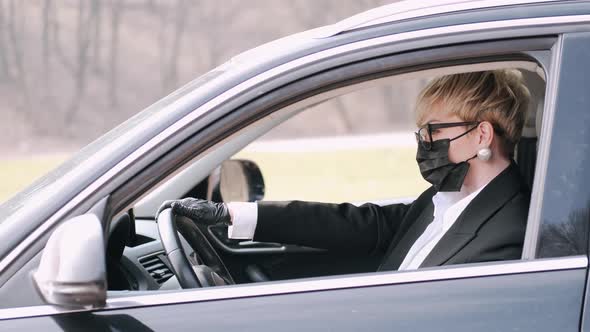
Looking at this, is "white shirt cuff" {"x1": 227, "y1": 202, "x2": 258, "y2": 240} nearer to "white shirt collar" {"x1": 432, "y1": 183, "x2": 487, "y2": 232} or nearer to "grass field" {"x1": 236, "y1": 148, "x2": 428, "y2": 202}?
"white shirt collar" {"x1": 432, "y1": 183, "x2": 487, "y2": 232}

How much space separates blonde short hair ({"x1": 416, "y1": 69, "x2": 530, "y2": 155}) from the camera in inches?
106

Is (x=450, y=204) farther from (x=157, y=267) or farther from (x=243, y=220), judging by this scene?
(x=157, y=267)

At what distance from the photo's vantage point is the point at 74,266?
1.85 metres

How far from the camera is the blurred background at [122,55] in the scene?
14016 millimetres

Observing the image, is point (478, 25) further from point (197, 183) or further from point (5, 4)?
point (5, 4)

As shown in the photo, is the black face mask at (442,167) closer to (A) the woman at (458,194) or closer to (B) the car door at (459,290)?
(A) the woman at (458,194)

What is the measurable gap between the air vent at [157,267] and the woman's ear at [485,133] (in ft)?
3.47

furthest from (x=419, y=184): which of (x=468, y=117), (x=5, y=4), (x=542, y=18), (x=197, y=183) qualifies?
(x=5, y=4)

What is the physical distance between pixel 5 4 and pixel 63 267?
43.9 ft

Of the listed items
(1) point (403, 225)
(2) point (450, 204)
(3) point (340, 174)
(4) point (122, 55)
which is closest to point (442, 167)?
(2) point (450, 204)

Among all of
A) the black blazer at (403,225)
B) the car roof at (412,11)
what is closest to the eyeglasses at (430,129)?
the black blazer at (403,225)

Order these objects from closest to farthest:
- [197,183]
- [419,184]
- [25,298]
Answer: [25,298] → [197,183] → [419,184]

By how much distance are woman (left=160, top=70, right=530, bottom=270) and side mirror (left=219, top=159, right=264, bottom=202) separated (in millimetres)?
1008

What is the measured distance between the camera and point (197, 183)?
13.2ft
